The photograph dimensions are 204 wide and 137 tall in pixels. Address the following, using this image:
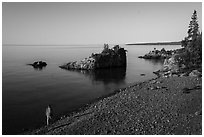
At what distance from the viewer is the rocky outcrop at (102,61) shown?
80.9 meters

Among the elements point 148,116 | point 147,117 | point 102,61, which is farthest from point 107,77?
point 147,117

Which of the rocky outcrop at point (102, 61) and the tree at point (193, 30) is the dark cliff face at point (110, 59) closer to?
the rocky outcrop at point (102, 61)

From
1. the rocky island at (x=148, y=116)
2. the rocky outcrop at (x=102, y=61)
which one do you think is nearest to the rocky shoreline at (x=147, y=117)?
the rocky island at (x=148, y=116)

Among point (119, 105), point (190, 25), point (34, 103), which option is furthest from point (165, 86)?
point (190, 25)

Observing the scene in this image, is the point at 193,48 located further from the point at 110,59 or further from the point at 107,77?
the point at 110,59

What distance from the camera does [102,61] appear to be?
85.3 meters

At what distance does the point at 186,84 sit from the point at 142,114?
13629 mm

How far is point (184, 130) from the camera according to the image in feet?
56.9

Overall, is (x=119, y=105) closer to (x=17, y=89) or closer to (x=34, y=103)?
(x=34, y=103)

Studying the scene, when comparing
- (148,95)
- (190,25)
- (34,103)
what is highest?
(190,25)

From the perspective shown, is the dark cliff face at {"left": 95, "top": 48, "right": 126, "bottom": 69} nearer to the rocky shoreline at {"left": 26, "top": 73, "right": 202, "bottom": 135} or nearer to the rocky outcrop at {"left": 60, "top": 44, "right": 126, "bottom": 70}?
the rocky outcrop at {"left": 60, "top": 44, "right": 126, "bottom": 70}

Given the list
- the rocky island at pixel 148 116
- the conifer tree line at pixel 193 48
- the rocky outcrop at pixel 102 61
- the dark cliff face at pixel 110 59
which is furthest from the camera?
the dark cliff face at pixel 110 59

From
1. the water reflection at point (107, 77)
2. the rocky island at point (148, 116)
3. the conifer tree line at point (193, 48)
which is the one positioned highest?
the conifer tree line at point (193, 48)

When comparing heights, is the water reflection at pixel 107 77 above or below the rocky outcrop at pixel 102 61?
below
